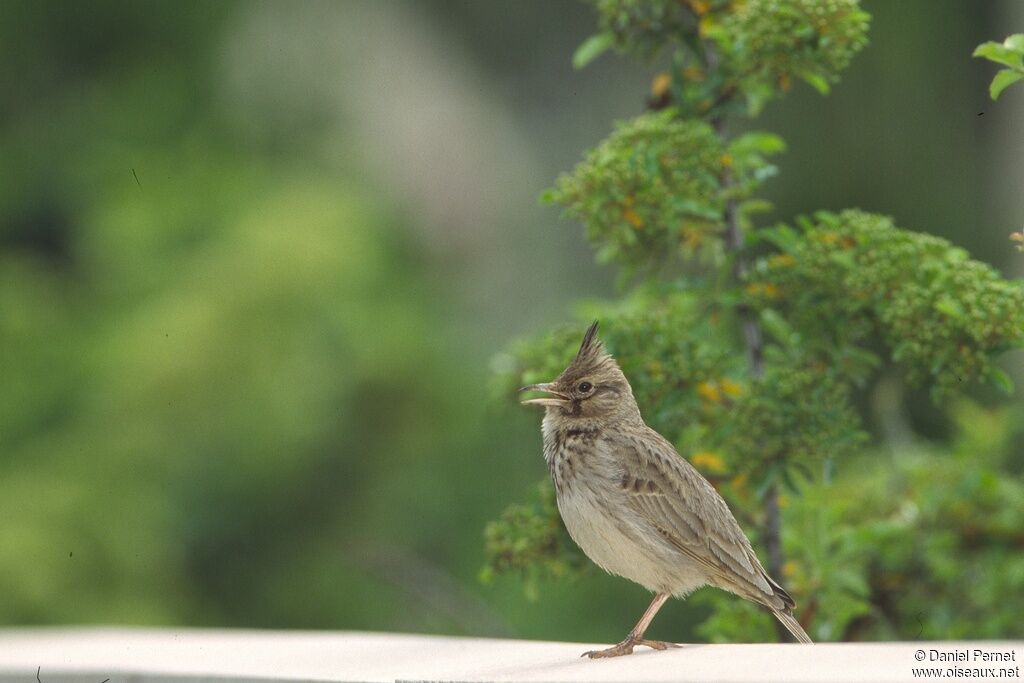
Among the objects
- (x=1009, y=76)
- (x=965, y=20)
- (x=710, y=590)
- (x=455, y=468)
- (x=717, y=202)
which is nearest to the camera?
(x=1009, y=76)

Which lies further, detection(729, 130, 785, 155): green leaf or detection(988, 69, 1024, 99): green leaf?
detection(729, 130, 785, 155): green leaf

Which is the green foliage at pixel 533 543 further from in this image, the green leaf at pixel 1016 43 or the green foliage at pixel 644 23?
the green leaf at pixel 1016 43

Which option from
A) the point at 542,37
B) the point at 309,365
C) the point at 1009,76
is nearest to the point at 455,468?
the point at 309,365

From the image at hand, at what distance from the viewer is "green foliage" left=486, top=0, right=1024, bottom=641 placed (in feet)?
13.4

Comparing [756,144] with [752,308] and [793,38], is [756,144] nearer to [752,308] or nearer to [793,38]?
[793,38]

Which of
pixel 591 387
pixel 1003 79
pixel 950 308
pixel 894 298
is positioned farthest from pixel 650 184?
pixel 1003 79

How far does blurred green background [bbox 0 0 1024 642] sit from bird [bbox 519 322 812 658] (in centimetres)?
285

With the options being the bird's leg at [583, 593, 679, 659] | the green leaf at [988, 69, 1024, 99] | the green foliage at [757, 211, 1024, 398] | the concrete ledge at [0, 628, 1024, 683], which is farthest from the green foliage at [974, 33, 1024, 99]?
the bird's leg at [583, 593, 679, 659]

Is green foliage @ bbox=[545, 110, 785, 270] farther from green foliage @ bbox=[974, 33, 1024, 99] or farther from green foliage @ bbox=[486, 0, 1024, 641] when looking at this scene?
green foliage @ bbox=[974, 33, 1024, 99]

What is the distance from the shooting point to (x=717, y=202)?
435 cm


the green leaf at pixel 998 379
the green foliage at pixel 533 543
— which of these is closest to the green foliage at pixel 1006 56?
the green leaf at pixel 998 379

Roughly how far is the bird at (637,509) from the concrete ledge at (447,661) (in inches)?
8.2

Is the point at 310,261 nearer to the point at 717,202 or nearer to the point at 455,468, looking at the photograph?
the point at 455,468

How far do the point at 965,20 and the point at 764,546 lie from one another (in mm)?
6514
